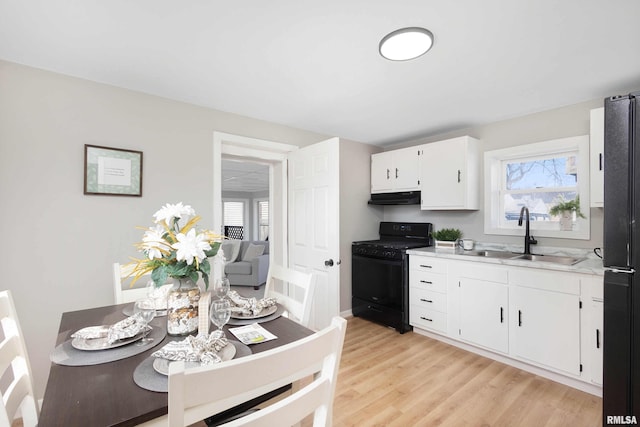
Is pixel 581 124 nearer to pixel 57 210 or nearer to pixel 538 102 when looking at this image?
pixel 538 102

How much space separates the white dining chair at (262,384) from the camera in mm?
520

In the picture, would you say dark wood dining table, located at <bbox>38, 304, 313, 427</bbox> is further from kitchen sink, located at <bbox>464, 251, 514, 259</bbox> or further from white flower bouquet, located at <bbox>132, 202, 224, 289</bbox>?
kitchen sink, located at <bbox>464, 251, 514, 259</bbox>

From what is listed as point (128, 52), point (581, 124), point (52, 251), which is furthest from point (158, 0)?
point (581, 124)

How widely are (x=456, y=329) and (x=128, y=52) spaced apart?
343 cm

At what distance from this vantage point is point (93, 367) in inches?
37.8

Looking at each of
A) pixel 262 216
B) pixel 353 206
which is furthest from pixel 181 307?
pixel 262 216

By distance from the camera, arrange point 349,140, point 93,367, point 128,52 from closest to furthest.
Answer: point 93,367 < point 128,52 < point 349,140

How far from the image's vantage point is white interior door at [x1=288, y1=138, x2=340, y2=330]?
2545 mm

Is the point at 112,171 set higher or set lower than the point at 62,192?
higher

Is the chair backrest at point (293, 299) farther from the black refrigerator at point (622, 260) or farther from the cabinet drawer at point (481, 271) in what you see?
the cabinet drawer at point (481, 271)

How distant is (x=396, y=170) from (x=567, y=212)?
1739 millimetres

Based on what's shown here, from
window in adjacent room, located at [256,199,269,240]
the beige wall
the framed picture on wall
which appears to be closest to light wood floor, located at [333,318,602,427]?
the beige wall

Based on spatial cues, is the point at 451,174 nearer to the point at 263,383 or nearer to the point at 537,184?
the point at 537,184

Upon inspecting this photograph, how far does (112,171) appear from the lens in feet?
7.12
